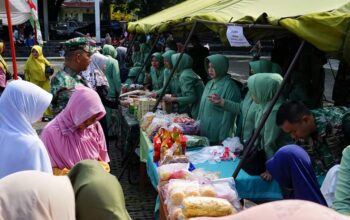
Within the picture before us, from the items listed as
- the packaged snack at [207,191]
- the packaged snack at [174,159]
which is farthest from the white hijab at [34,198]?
the packaged snack at [174,159]

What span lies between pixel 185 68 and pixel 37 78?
5701mm

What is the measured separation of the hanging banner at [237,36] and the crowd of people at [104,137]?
0.33 m

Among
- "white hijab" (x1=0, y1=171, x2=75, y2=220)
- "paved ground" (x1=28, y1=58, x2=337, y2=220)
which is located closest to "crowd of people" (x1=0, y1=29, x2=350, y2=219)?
"white hijab" (x1=0, y1=171, x2=75, y2=220)

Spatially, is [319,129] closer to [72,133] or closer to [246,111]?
[246,111]

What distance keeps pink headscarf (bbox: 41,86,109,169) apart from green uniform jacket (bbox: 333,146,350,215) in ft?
5.73

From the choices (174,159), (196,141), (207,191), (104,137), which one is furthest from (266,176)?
(104,137)

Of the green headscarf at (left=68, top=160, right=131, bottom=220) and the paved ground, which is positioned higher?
the green headscarf at (left=68, top=160, right=131, bottom=220)

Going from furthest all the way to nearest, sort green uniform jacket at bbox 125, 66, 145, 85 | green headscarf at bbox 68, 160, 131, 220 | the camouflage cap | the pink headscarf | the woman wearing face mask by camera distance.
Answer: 1. the woman wearing face mask
2. green uniform jacket at bbox 125, 66, 145, 85
3. the camouflage cap
4. the pink headscarf
5. green headscarf at bbox 68, 160, 131, 220

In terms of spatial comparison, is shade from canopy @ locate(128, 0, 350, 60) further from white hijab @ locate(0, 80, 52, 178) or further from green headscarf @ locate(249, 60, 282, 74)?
white hijab @ locate(0, 80, 52, 178)

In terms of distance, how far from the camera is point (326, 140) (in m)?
3.26

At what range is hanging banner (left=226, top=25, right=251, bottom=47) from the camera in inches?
161

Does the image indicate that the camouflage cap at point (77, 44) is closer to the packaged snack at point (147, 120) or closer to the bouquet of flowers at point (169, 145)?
the bouquet of flowers at point (169, 145)

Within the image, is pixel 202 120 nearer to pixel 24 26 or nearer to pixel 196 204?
pixel 196 204

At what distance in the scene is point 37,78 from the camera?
1081cm
